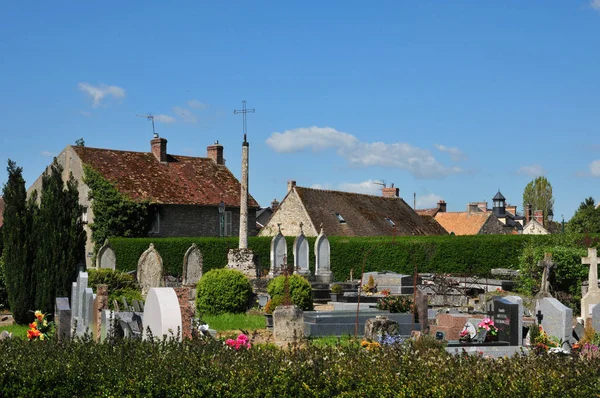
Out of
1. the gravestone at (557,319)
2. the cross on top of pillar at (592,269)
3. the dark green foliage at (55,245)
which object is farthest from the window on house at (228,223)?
the gravestone at (557,319)

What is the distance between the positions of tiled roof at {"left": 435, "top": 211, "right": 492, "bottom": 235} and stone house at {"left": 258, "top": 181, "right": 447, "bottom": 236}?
48.7 feet

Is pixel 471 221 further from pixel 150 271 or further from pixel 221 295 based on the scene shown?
pixel 221 295

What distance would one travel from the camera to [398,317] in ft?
51.6

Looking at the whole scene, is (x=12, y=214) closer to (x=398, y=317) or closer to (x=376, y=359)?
(x=398, y=317)

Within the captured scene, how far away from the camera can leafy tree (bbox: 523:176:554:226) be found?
76562mm

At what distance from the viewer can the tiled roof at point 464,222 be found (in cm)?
5872

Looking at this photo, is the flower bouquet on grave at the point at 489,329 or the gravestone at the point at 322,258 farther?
the gravestone at the point at 322,258

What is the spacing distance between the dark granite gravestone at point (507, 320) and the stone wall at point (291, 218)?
79.6 ft

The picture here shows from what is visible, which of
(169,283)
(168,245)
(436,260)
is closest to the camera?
(169,283)

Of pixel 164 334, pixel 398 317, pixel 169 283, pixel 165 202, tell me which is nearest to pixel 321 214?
pixel 165 202

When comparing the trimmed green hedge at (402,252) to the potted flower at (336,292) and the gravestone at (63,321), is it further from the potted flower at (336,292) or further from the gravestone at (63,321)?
the gravestone at (63,321)

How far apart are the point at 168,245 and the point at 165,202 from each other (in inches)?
173

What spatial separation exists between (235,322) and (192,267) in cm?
794

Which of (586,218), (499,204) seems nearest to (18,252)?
(586,218)
